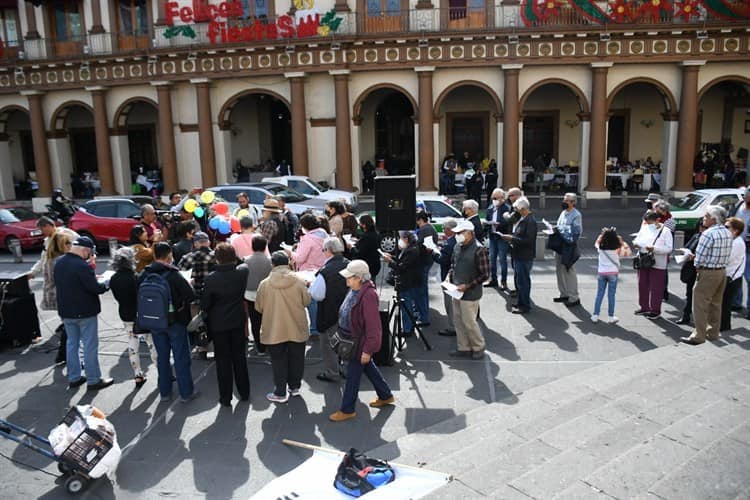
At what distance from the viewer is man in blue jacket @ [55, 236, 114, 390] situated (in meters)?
7.27

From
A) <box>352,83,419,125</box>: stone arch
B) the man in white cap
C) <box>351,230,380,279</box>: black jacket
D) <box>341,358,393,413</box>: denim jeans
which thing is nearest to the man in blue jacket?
<box>341,358,393,413</box>: denim jeans

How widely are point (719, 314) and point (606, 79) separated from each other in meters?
15.8

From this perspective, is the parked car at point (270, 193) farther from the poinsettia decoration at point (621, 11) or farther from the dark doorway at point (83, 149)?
the dark doorway at point (83, 149)

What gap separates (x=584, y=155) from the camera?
23.2m

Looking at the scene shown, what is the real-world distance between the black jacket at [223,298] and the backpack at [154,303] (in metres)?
0.41

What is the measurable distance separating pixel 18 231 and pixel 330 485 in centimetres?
1558

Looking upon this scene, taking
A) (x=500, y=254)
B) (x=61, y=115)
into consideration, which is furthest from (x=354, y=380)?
(x=61, y=115)

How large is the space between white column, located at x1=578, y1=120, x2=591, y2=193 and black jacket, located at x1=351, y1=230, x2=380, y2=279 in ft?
53.3

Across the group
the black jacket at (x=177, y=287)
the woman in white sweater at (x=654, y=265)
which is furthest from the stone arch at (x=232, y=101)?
the black jacket at (x=177, y=287)

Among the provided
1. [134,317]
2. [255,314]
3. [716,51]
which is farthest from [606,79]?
[134,317]

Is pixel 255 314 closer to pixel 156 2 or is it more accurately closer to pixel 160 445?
pixel 160 445

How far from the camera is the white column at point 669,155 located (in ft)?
74.4

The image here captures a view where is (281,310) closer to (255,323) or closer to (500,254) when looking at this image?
(255,323)

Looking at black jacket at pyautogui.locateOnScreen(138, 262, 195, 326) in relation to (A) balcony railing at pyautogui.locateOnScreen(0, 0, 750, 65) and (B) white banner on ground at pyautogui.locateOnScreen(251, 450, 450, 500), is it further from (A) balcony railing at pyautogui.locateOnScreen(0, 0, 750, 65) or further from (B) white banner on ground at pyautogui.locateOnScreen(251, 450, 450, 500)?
(A) balcony railing at pyautogui.locateOnScreen(0, 0, 750, 65)
